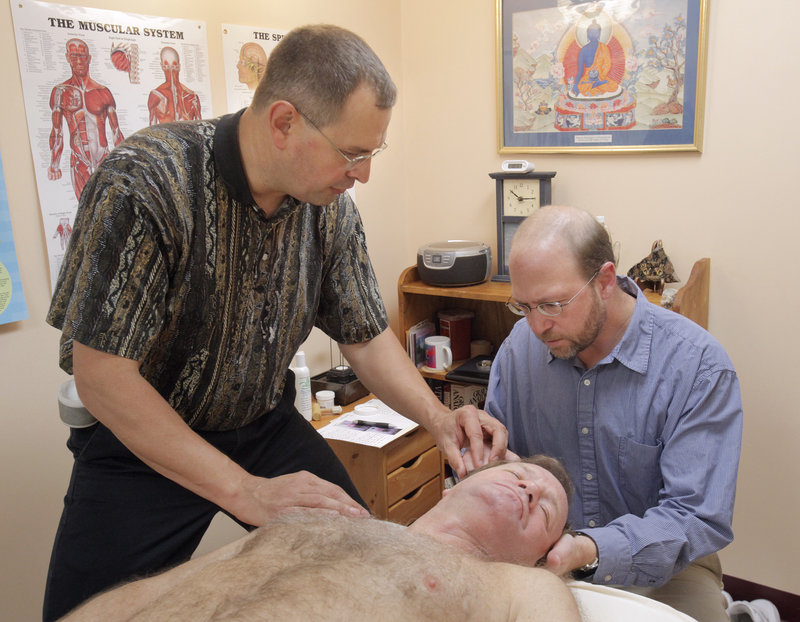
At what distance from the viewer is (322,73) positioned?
4.56 feet

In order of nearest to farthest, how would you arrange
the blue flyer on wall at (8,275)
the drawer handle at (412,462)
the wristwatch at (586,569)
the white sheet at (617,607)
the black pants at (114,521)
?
the white sheet at (617,607), the wristwatch at (586,569), the black pants at (114,521), the blue flyer on wall at (8,275), the drawer handle at (412,462)

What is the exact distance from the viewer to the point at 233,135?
1525mm

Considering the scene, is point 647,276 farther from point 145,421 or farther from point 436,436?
point 145,421

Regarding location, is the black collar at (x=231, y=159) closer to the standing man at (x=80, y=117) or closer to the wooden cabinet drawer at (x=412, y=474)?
the standing man at (x=80, y=117)

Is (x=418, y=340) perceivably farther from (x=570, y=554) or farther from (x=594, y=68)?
(x=570, y=554)

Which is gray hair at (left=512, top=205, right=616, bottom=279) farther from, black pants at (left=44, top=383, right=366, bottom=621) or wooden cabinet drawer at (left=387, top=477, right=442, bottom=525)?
wooden cabinet drawer at (left=387, top=477, right=442, bottom=525)

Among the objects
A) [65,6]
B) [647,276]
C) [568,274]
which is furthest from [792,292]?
[65,6]

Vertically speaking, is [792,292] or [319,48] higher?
[319,48]

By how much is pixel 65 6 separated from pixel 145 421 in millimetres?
1344

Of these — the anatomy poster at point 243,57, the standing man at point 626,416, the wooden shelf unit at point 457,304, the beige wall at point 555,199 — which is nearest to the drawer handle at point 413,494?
the wooden shelf unit at point 457,304

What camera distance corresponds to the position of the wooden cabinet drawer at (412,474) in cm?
270

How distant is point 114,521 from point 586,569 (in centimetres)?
101

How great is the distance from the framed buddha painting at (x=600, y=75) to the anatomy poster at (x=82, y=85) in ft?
4.26

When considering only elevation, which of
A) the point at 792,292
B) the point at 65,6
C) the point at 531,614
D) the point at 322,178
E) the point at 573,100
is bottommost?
the point at 531,614
